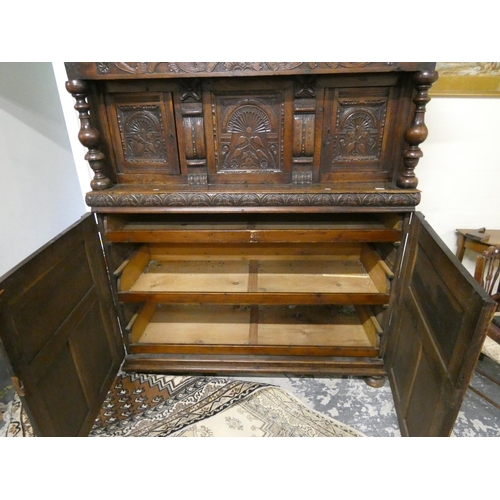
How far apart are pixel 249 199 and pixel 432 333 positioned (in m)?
0.79

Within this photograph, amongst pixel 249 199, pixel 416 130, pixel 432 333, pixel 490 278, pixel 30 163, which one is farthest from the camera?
pixel 30 163


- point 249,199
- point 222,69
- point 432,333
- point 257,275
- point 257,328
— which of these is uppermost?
point 222,69

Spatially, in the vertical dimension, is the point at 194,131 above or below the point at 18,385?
above

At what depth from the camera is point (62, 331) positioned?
3.51ft

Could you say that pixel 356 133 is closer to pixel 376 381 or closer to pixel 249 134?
pixel 249 134

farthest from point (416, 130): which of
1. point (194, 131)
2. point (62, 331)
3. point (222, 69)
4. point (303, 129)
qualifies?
point (62, 331)

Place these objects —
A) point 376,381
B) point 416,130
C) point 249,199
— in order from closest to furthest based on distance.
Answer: point 416,130
point 249,199
point 376,381

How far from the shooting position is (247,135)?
1.26 metres

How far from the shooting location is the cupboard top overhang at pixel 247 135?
3.78 ft

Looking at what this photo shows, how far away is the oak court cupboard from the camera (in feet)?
3.21

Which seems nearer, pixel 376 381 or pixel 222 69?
pixel 222 69

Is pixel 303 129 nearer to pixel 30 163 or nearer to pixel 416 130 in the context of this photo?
pixel 416 130

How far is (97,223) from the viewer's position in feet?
4.29
